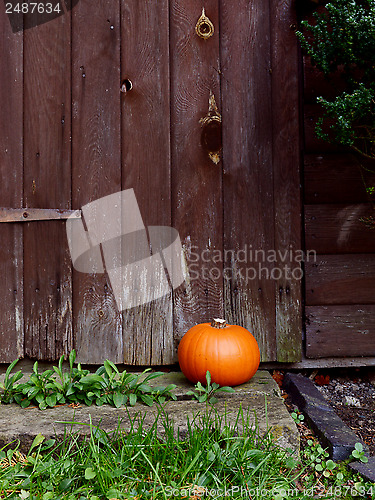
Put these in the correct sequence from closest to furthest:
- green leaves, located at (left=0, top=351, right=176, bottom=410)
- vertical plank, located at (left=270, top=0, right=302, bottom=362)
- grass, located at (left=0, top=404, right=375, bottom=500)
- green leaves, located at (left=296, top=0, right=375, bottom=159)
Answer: grass, located at (left=0, top=404, right=375, bottom=500)
green leaves, located at (left=296, top=0, right=375, bottom=159)
green leaves, located at (left=0, top=351, right=176, bottom=410)
vertical plank, located at (left=270, top=0, right=302, bottom=362)

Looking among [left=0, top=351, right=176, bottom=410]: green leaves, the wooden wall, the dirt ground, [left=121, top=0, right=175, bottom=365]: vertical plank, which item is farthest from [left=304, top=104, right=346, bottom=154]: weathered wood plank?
[left=0, top=351, right=176, bottom=410]: green leaves

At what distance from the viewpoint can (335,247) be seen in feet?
8.15

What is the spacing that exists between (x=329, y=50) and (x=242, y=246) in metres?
1.11

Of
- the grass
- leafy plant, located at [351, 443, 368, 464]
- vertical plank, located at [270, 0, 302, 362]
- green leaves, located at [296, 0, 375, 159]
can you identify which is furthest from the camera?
vertical plank, located at [270, 0, 302, 362]

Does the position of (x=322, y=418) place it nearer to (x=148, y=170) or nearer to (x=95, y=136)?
(x=148, y=170)

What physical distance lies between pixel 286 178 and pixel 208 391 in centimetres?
128

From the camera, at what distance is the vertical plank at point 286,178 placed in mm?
2426

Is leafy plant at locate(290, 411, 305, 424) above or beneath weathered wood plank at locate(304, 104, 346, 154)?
beneath

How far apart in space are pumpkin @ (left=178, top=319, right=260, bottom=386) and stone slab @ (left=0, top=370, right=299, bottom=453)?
3.6 inches

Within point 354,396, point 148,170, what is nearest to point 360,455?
point 354,396

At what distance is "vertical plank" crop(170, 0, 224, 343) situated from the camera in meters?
2.45

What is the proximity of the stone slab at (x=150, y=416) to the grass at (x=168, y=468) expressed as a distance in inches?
1.7

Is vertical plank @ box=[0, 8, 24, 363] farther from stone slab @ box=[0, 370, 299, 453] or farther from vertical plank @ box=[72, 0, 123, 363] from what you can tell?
stone slab @ box=[0, 370, 299, 453]

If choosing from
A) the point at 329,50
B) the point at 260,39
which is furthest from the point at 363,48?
the point at 260,39
